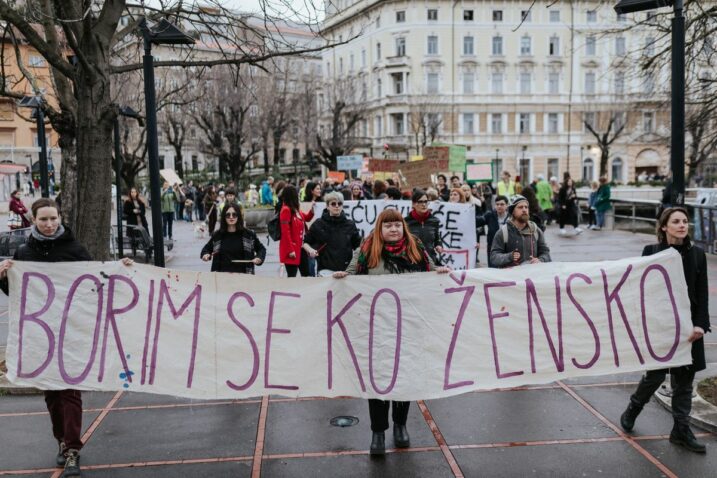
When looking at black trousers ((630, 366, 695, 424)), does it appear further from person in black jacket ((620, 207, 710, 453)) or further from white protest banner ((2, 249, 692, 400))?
white protest banner ((2, 249, 692, 400))

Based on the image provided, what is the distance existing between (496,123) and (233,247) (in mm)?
67150

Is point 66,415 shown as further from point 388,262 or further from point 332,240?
point 332,240

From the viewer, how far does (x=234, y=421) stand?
556cm

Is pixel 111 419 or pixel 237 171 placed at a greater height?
pixel 237 171

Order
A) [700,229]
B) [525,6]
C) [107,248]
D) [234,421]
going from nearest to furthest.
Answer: [234,421], [107,248], [700,229], [525,6]

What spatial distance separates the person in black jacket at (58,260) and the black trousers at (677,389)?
12.8ft

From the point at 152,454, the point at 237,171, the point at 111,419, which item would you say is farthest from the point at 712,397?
the point at 237,171

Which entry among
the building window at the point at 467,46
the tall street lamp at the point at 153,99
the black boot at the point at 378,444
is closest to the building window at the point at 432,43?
the building window at the point at 467,46

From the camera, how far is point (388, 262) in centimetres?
495

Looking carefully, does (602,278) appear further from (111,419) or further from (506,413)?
(111,419)

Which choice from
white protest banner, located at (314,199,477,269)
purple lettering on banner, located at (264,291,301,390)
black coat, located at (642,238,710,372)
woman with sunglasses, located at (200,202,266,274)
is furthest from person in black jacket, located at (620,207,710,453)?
white protest banner, located at (314,199,477,269)

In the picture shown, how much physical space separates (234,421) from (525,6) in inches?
2806

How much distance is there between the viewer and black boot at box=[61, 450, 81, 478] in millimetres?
4566

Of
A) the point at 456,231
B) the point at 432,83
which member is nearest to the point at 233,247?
the point at 456,231
